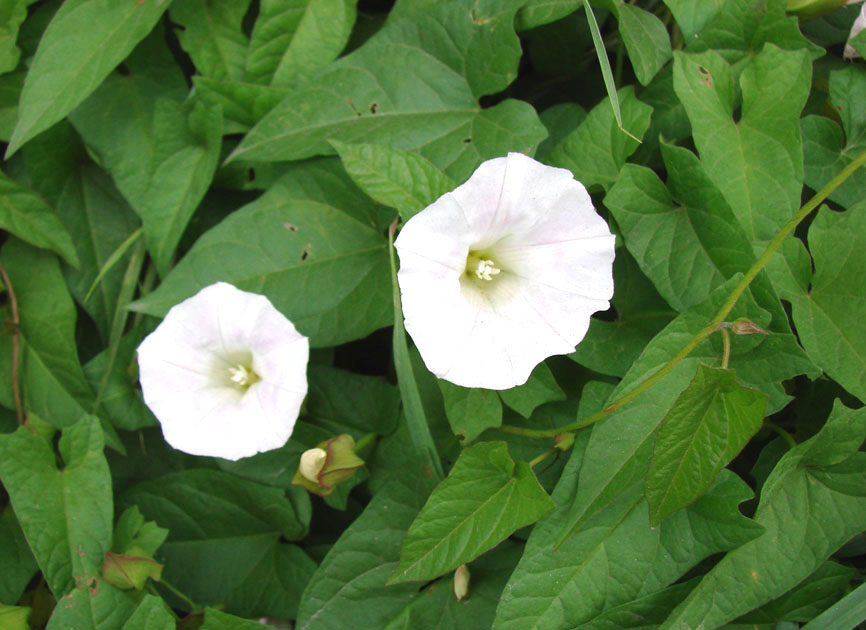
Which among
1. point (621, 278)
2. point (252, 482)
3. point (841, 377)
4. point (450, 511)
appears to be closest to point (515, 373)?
point (450, 511)

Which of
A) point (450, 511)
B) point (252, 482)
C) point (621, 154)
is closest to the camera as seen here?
point (450, 511)

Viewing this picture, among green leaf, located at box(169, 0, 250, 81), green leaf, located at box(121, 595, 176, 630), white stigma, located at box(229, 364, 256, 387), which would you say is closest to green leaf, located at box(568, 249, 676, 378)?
white stigma, located at box(229, 364, 256, 387)

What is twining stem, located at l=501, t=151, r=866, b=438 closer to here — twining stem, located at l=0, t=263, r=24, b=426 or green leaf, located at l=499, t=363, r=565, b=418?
green leaf, located at l=499, t=363, r=565, b=418

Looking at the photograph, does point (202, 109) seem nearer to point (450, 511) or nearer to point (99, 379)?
point (99, 379)

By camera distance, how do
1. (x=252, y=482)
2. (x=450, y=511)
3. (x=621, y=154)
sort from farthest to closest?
(x=252, y=482)
(x=621, y=154)
(x=450, y=511)

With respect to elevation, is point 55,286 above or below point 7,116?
below

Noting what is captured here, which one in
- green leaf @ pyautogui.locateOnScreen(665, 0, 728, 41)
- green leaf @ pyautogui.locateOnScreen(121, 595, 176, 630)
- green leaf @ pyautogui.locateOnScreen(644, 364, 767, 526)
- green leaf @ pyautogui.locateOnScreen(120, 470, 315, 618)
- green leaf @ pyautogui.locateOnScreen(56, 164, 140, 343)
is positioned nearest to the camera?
green leaf @ pyautogui.locateOnScreen(644, 364, 767, 526)

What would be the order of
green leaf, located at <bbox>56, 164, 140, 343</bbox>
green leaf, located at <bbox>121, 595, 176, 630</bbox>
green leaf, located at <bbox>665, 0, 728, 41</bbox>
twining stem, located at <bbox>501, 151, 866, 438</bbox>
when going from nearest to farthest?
twining stem, located at <bbox>501, 151, 866, 438</bbox> < green leaf, located at <bbox>121, 595, 176, 630</bbox> < green leaf, located at <bbox>665, 0, 728, 41</bbox> < green leaf, located at <bbox>56, 164, 140, 343</bbox>
